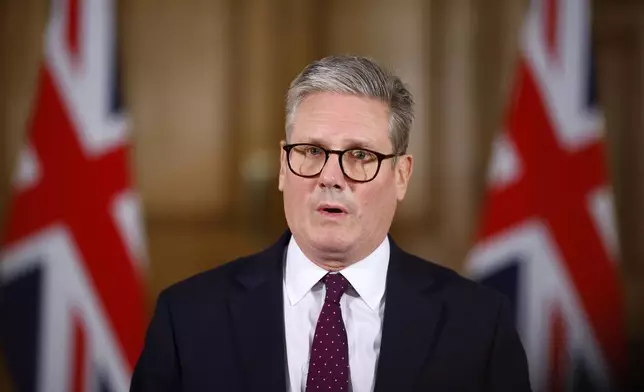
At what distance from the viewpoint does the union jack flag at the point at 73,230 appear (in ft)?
7.68

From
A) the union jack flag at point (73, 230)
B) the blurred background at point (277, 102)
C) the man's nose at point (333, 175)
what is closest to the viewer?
the man's nose at point (333, 175)

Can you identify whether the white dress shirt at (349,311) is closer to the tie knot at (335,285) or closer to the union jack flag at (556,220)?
the tie knot at (335,285)

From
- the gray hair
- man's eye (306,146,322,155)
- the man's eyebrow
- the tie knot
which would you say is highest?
the gray hair

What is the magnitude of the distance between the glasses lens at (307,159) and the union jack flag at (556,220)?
1536 mm

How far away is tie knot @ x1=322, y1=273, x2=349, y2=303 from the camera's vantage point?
1061 millimetres

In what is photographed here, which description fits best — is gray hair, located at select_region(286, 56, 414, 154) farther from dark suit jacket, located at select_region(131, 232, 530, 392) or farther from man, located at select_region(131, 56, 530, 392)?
dark suit jacket, located at select_region(131, 232, 530, 392)

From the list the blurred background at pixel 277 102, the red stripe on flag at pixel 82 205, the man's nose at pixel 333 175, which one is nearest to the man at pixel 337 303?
the man's nose at pixel 333 175

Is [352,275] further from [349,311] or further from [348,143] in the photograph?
[348,143]

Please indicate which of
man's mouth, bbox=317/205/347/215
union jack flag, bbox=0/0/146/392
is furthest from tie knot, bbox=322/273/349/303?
union jack flag, bbox=0/0/146/392

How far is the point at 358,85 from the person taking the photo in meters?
1.00

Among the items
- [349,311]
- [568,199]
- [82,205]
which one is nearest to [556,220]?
[568,199]

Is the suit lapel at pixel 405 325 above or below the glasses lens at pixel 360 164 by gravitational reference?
below

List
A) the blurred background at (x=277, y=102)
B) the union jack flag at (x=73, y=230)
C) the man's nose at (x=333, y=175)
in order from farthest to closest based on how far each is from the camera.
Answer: the blurred background at (x=277, y=102) < the union jack flag at (x=73, y=230) < the man's nose at (x=333, y=175)

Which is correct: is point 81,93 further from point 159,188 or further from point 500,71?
point 500,71
